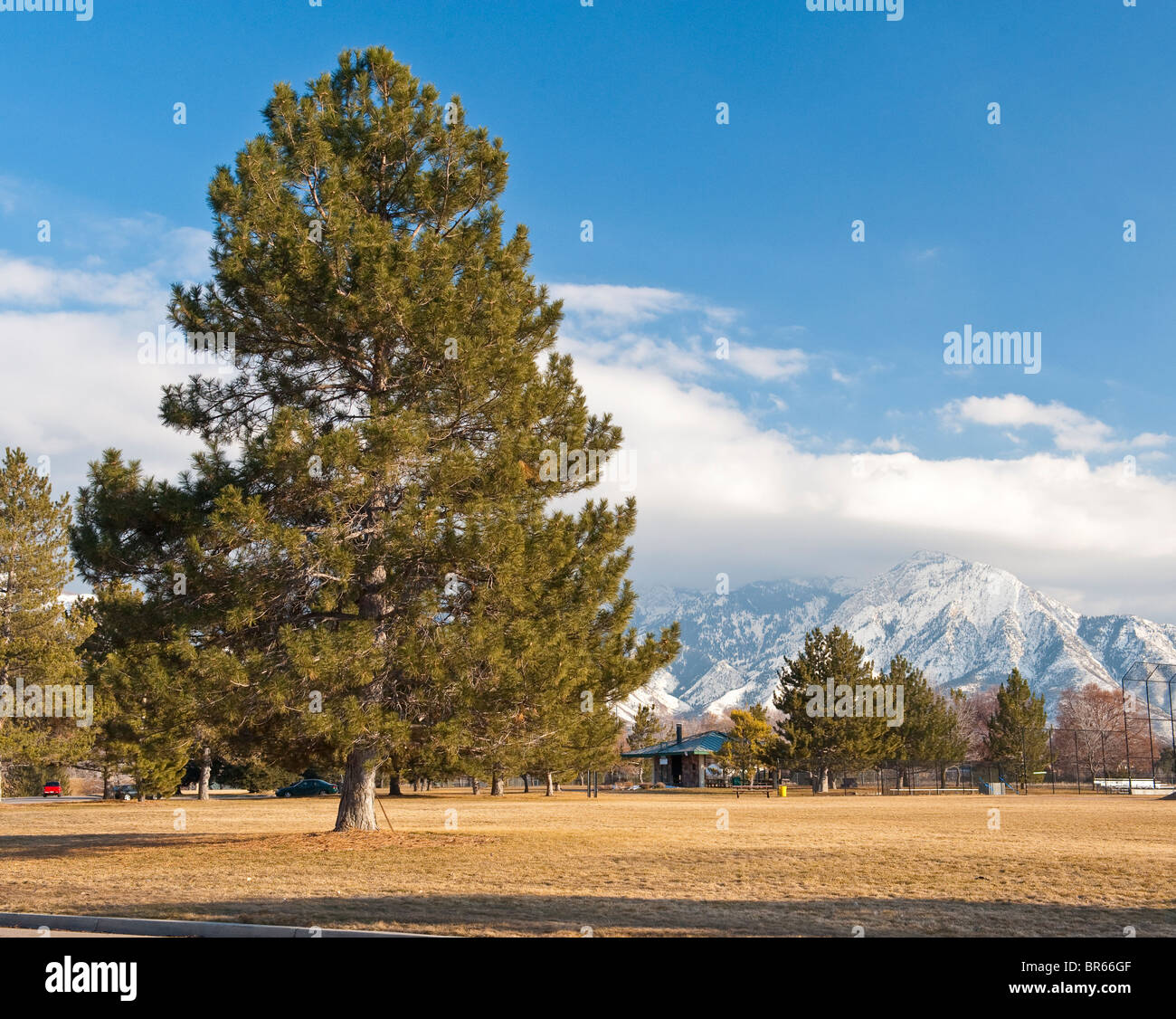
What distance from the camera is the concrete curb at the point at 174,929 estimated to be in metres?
9.79

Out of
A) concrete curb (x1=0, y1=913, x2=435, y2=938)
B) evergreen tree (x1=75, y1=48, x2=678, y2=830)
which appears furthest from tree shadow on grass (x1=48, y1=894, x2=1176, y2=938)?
evergreen tree (x1=75, y1=48, x2=678, y2=830)

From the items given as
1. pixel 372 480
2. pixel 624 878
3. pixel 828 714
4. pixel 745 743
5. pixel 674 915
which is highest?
pixel 372 480

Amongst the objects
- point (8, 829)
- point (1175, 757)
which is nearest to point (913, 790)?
point (1175, 757)

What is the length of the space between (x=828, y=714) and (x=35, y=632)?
4338 cm

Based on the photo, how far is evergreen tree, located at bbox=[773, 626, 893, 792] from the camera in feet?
203

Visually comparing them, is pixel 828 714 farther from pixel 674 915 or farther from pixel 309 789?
pixel 674 915

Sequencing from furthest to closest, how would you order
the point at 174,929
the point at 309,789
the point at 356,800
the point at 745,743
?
1. the point at 745,743
2. the point at 309,789
3. the point at 356,800
4. the point at 174,929

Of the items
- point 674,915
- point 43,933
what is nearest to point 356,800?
point 43,933

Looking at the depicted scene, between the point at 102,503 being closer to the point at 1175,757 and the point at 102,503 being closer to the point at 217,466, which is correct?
the point at 217,466

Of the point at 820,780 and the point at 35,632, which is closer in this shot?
the point at 35,632

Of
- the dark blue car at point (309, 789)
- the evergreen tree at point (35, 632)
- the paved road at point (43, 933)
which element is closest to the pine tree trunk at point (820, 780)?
the dark blue car at point (309, 789)

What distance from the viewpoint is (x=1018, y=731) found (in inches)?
2987

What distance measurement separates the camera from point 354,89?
861 inches
